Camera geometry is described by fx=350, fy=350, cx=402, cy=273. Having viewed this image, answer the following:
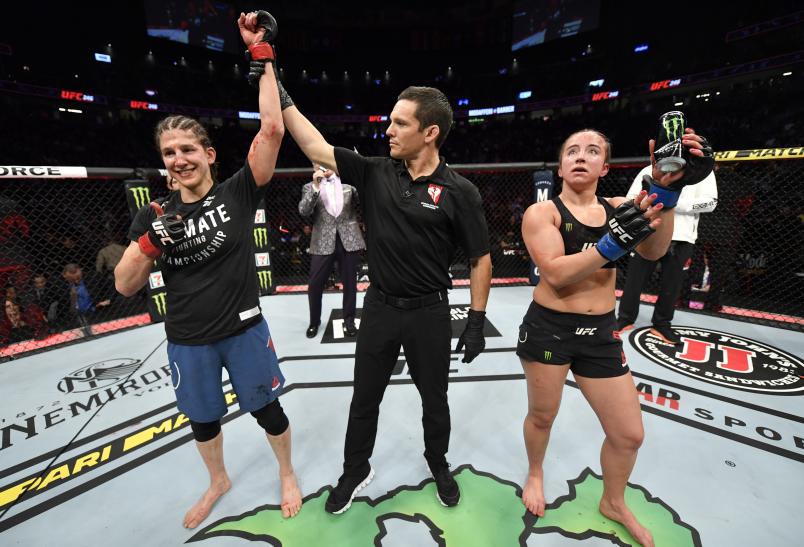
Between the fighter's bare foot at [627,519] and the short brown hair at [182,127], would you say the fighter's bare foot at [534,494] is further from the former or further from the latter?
the short brown hair at [182,127]

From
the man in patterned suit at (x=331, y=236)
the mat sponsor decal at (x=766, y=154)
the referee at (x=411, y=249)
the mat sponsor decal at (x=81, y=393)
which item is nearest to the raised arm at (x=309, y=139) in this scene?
the referee at (x=411, y=249)

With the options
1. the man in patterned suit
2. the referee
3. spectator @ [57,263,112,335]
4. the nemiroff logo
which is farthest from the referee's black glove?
spectator @ [57,263,112,335]

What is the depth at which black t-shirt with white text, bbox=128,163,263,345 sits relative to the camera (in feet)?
4.61

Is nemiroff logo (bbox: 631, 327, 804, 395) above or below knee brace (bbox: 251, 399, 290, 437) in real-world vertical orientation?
below

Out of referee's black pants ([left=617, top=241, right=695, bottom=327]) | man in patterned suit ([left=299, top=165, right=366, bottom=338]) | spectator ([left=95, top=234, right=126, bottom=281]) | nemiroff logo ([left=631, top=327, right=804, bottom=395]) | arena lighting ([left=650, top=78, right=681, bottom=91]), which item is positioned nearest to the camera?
nemiroff logo ([left=631, top=327, right=804, bottom=395])

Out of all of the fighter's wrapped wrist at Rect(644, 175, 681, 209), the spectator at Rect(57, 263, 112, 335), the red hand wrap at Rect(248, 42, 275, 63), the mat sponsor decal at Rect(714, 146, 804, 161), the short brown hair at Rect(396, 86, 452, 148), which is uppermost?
the red hand wrap at Rect(248, 42, 275, 63)

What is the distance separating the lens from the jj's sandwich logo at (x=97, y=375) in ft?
9.02

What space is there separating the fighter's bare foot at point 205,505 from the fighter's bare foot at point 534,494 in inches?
58.1

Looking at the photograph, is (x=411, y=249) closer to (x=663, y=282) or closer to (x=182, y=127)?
(x=182, y=127)

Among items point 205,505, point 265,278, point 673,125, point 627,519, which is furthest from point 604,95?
point 205,505

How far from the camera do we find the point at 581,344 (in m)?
1.40

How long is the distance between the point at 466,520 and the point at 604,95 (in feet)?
65.7

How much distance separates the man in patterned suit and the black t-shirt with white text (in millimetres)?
1783

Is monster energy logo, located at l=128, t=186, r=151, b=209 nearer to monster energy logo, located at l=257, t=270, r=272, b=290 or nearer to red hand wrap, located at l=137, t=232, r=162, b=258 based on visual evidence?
monster energy logo, located at l=257, t=270, r=272, b=290
